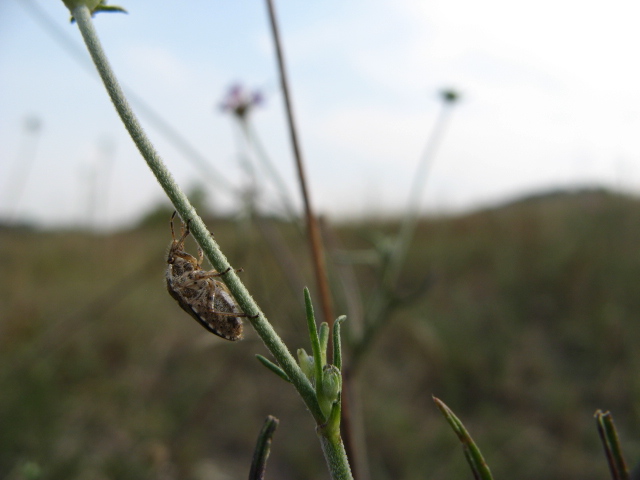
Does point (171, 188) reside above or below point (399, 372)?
above

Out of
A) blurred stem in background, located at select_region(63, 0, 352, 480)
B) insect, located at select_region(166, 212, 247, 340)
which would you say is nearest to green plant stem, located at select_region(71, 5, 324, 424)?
blurred stem in background, located at select_region(63, 0, 352, 480)

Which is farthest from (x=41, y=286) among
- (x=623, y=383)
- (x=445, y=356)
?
(x=623, y=383)

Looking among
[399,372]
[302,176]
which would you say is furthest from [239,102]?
[399,372]

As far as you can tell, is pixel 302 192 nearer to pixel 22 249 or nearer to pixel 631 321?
pixel 631 321

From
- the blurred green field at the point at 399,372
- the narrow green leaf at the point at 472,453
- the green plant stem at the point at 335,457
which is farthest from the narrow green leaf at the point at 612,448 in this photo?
the blurred green field at the point at 399,372

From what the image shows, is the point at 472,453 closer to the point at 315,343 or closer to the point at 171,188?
the point at 315,343

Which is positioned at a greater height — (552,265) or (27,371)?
(552,265)
